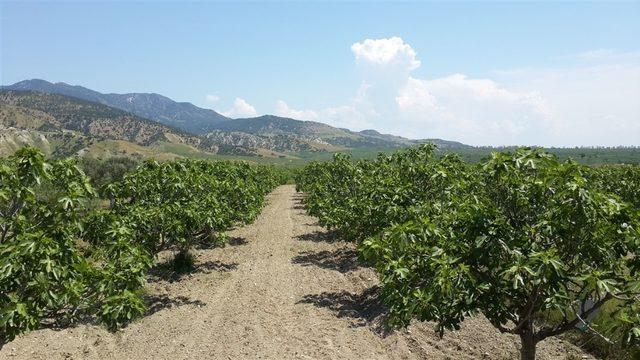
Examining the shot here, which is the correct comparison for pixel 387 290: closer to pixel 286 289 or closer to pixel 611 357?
pixel 611 357

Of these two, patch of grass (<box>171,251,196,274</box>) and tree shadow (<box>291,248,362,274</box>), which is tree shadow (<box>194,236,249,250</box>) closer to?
patch of grass (<box>171,251,196,274</box>)

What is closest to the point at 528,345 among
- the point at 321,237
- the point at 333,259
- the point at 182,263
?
the point at 333,259

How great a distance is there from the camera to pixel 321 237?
35.6 m

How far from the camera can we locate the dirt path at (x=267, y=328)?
14.5 metres

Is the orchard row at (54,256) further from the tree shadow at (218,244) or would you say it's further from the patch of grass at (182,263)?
the tree shadow at (218,244)

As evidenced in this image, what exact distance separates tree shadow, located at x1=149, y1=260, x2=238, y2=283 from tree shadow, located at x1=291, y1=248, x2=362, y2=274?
4604 mm

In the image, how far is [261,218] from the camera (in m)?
46.8

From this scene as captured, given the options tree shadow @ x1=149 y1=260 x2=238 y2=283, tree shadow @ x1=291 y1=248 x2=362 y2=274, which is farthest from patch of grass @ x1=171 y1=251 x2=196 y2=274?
tree shadow @ x1=291 y1=248 x2=362 y2=274

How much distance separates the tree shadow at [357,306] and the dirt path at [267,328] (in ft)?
0.16

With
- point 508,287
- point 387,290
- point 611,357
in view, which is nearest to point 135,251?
point 387,290

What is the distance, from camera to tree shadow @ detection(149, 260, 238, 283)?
23.3 metres

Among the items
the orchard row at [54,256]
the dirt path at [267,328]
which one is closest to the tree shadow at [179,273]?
the dirt path at [267,328]

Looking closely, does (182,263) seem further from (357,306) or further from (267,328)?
(357,306)

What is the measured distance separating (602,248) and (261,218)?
41252 millimetres
